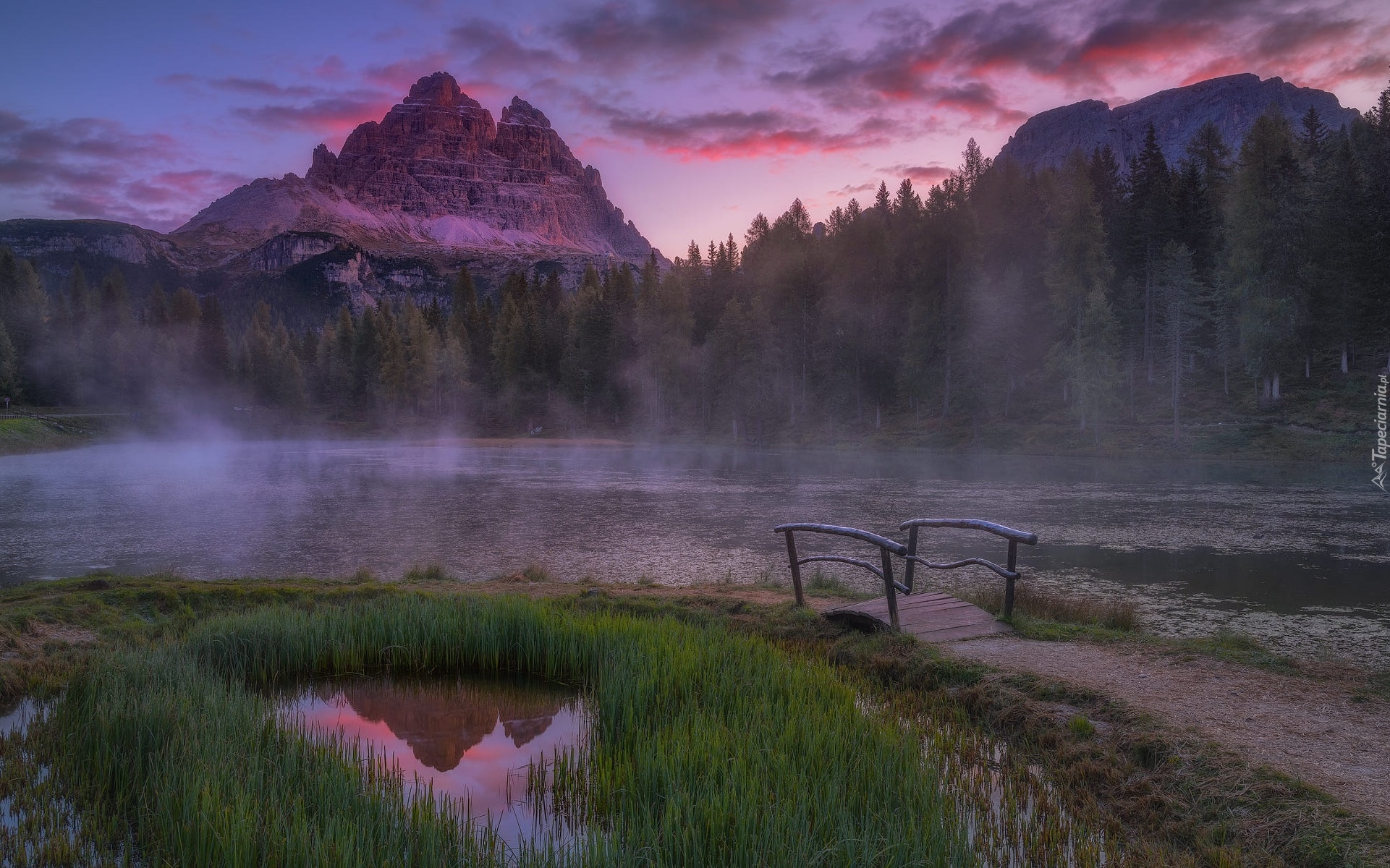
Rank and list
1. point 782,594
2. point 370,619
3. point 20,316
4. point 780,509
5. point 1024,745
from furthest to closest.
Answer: point 20,316 < point 780,509 < point 782,594 < point 370,619 < point 1024,745

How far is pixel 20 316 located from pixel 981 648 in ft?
428

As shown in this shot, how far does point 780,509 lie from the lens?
30750 millimetres

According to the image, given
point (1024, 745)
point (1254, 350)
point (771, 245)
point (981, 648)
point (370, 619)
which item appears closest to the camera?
point (1024, 745)

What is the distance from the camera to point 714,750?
6125 millimetres

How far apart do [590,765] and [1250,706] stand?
6534 millimetres

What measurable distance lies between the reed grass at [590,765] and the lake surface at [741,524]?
331 inches

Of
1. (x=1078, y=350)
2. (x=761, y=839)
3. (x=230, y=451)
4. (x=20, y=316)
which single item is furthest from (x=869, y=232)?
(x=20, y=316)

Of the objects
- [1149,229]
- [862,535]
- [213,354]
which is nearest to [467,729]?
[862,535]

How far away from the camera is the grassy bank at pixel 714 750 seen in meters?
5.16

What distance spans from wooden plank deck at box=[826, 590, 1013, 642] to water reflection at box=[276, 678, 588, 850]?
4.31 meters

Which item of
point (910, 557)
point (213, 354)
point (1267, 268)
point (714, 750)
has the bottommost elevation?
point (714, 750)

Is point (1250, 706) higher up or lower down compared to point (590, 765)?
higher up

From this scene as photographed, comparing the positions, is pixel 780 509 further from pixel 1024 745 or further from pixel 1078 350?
pixel 1078 350

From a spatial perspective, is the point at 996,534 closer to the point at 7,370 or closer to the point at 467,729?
the point at 467,729
